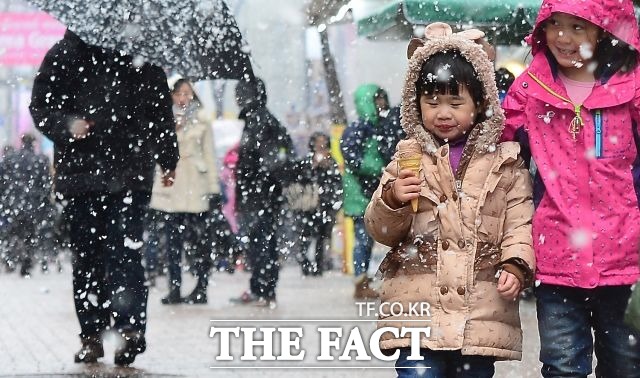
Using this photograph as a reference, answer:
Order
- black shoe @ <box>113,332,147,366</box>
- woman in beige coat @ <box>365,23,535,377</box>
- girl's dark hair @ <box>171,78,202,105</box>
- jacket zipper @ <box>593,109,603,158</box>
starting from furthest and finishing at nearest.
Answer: girl's dark hair @ <box>171,78,202,105</box>
black shoe @ <box>113,332,147,366</box>
jacket zipper @ <box>593,109,603,158</box>
woman in beige coat @ <box>365,23,535,377</box>

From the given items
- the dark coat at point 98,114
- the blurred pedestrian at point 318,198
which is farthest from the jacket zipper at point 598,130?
the blurred pedestrian at point 318,198

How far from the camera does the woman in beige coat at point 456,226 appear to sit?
3.98m

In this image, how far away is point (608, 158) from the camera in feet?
13.4

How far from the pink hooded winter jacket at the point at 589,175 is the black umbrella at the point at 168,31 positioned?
9.49 ft

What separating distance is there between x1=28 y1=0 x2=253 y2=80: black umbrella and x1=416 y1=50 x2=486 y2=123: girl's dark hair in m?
2.72

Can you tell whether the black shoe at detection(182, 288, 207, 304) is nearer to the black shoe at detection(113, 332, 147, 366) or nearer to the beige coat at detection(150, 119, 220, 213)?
the beige coat at detection(150, 119, 220, 213)

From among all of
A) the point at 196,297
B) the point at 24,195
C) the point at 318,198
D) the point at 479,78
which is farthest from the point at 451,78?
the point at 24,195

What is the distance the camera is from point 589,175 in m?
4.08

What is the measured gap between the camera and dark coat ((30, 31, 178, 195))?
6.54m

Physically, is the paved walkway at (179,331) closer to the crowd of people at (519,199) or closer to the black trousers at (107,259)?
the black trousers at (107,259)

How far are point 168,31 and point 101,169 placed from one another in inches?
34.6

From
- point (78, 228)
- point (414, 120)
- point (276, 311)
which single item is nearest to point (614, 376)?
point (414, 120)

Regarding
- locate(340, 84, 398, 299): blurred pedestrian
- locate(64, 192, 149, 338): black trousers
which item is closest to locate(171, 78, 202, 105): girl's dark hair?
locate(340, 84, 398, 299): blurred pedestrian

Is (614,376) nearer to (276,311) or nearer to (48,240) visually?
(276,311)
